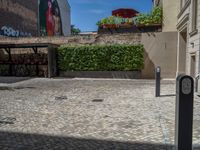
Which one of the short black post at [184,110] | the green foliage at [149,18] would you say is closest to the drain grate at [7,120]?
the short black post at [184,110]

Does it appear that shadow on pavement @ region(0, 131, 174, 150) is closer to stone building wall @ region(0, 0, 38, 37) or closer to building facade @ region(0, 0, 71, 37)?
building facade @ region(0, 0, 71, 37)

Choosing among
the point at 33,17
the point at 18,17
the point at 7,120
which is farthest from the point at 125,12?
the point at 33,17

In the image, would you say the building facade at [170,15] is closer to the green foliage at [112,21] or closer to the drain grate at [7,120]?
the green foliage at [112,21]

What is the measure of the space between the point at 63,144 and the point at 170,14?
15.5 m

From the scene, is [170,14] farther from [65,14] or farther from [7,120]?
[65,14]

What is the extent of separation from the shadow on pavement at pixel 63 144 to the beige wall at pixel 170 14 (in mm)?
14512

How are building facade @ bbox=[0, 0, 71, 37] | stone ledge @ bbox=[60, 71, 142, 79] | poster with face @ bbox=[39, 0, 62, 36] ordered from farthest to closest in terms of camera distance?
1. poster with face @ bbox=[39, 0, 62, 36]
2. building facade @ bbox=[0, 0, 71, 37]
3. stone ledge @ bbox=[60, 71, 142, 79]

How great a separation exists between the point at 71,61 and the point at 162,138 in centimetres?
1325

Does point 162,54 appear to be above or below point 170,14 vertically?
below

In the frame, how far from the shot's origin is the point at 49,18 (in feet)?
130

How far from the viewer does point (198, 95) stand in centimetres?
878

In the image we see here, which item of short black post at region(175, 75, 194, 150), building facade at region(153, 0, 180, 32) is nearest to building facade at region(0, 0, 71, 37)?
building facade at region(153, 0, 180, 32)

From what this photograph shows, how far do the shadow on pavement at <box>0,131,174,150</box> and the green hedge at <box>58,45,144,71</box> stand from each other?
11.9m

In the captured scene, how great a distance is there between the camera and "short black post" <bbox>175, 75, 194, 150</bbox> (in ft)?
9.78
